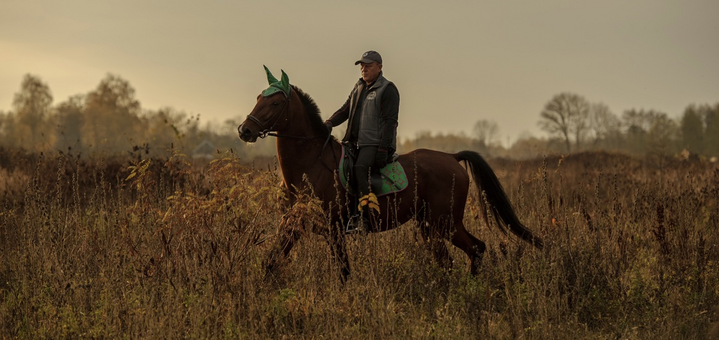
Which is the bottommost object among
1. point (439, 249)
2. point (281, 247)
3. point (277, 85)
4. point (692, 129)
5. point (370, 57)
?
point (439, 249)

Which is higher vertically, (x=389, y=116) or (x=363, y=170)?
(x=389, y=116)

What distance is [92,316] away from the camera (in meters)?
5.29

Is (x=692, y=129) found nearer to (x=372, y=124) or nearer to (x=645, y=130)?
(x=645, y=130)

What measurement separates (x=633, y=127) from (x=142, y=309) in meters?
92.2

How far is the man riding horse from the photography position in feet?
22.4

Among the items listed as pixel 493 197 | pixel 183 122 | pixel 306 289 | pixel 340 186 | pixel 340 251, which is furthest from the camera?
pixel 183 122

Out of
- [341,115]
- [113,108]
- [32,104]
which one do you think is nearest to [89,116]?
[113,108]

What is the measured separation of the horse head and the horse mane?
10.7 inches

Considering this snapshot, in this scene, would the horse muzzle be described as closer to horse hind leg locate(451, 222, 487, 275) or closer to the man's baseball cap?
the man's baseball cap

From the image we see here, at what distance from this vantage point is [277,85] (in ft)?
21.5

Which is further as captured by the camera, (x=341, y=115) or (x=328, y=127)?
(x=341, y=115)

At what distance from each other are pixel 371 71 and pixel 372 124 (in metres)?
0.64

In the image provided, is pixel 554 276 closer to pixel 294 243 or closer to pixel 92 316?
pixel 294 243

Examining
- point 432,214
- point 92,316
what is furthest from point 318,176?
point 92,316
